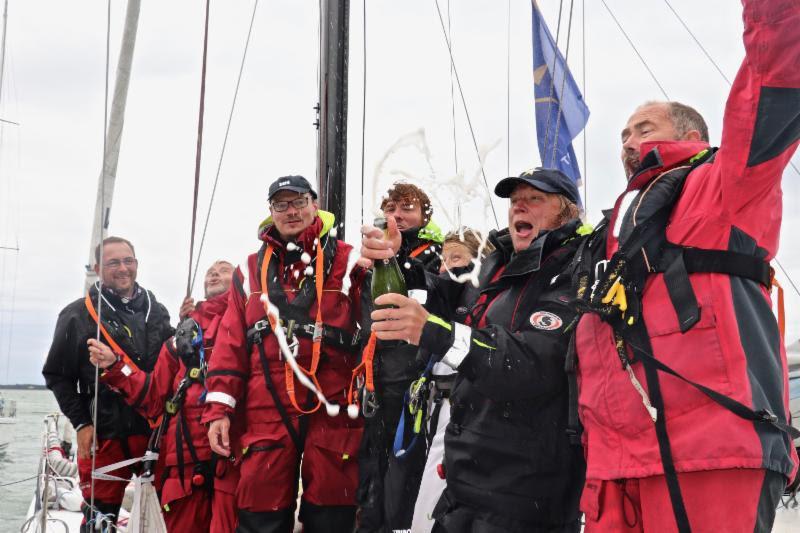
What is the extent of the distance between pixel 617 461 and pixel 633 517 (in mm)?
142

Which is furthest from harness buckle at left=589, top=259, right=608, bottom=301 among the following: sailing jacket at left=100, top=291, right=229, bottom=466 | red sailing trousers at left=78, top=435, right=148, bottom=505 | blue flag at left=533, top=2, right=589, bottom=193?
blue flag at left=533, top=2, right=589, bottom=193

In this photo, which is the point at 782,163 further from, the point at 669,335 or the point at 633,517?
the point at 633,517

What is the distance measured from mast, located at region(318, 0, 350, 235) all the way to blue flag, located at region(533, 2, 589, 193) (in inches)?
165

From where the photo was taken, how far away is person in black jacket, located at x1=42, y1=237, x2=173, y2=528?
4621 millimetres

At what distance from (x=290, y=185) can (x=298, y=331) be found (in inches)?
25.7

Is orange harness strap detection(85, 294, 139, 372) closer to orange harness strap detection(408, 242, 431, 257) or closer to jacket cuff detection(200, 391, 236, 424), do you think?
jacket cuff detection(200, 391, 236, 424)

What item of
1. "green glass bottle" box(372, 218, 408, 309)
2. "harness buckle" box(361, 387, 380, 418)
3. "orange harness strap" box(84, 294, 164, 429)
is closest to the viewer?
"green glass bottle" box(372, 218, 408, 309)

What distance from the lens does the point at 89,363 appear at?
4.66 meters

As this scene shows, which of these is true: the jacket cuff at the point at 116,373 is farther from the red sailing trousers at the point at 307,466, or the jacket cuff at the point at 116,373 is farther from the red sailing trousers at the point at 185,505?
the red sailing trousers at the point at 307,466

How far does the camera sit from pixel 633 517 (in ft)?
6.27

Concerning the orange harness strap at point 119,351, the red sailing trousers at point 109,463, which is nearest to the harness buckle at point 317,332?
the orange harness strap at point 119,351

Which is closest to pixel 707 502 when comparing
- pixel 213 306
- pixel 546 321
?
pixel 546 321

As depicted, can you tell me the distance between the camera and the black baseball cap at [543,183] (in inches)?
103

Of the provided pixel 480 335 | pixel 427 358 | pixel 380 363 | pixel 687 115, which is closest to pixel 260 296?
pixel 380 363
